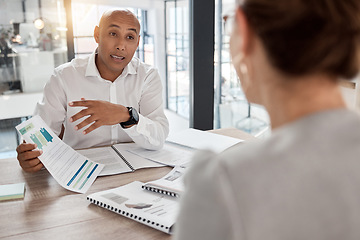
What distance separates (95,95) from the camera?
2105 mm

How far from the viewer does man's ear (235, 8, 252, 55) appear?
0.51 meters

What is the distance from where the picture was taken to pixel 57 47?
11.4ft

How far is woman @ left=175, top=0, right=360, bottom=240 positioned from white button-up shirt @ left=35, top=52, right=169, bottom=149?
1.39 meters

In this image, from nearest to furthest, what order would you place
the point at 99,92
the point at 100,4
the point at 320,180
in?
1. the point at 320,180
2. the point at 99,92
3. the point at 100,4

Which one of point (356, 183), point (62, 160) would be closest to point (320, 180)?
point (356, 183)

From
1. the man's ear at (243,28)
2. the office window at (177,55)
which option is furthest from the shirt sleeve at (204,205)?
the office window at (177,55)

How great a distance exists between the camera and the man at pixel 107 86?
6.56 feet

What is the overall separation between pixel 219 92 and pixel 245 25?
4.25m

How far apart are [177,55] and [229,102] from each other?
3.57 meters

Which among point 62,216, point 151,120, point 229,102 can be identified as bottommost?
point 229,102

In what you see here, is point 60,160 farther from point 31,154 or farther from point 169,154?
point 169,154

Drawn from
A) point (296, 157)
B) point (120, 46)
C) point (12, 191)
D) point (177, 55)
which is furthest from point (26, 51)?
Result: point (177, 55)

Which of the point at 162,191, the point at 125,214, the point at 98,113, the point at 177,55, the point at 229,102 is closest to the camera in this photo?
the point at 125,214

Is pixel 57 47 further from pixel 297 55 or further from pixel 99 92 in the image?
pixel 297 55
